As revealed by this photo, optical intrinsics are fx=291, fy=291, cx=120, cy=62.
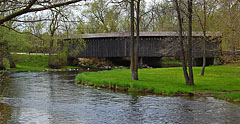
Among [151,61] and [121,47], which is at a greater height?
[121,47]

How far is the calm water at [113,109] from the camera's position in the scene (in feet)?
27.7

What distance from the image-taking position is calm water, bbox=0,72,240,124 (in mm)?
8430

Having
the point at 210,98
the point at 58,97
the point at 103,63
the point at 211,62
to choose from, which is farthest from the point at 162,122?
the point at 103,63

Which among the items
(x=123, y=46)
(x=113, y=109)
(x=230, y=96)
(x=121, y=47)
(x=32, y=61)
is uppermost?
(x=123, y=46)

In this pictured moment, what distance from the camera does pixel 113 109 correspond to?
33.0 feet

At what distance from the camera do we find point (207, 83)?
1520 centimetres

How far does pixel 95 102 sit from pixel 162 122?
3985mm

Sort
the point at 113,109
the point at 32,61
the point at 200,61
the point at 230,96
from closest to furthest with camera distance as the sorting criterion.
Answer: the point at 113,109, the point at 230,96, the point at 200,61, the point at 32,61

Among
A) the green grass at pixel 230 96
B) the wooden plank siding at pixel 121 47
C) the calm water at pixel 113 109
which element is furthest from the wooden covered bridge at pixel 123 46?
the calm water at pixel 113 109

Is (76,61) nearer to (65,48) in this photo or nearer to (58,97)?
(65,48)

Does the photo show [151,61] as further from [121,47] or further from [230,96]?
[230,96]

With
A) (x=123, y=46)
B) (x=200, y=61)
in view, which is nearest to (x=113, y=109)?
(x=123, y=46)

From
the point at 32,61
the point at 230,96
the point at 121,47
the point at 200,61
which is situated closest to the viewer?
the point at 230,96

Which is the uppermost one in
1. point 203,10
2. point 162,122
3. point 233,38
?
point 203,10
